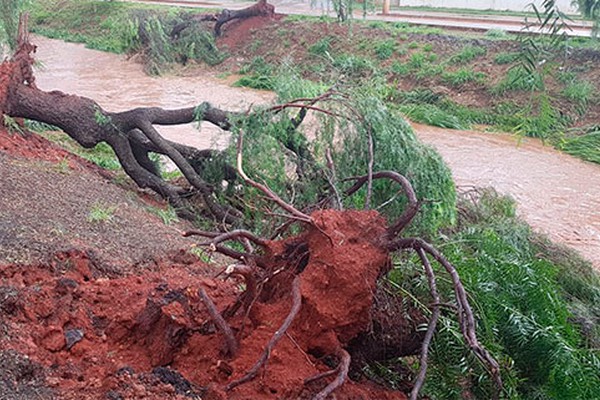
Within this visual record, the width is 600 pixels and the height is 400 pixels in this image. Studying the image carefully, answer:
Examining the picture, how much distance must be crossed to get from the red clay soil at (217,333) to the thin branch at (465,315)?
13 centimetres

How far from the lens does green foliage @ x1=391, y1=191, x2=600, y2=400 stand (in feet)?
11.4

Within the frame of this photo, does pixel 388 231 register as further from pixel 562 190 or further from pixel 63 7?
pixel 63 7

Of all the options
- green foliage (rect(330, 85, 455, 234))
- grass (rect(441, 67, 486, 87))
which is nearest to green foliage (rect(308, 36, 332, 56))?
grass (rect(441, 67, 486, 87))

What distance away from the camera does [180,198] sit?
8.54 metres

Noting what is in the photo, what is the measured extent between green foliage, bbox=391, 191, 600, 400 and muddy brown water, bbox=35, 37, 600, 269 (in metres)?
1.60

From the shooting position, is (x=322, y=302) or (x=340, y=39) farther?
(x=340, y=39)

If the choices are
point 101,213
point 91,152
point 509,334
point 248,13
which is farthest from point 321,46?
point 509,334

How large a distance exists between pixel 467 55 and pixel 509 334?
17.3m

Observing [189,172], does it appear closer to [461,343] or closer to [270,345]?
[461,343]

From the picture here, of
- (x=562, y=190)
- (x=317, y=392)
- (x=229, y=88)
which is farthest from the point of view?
(x=229, y=88)

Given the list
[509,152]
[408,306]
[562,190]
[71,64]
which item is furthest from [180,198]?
[71,64]

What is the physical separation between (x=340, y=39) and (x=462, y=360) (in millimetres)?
20743

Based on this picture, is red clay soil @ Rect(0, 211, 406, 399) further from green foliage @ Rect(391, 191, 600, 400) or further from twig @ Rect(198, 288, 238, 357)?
green foliage @ Rect(391, 191, 600, 400)

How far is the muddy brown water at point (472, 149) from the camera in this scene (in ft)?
37.9
